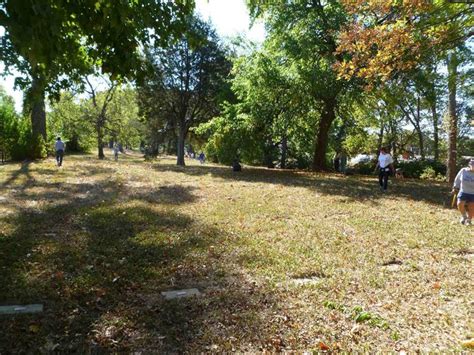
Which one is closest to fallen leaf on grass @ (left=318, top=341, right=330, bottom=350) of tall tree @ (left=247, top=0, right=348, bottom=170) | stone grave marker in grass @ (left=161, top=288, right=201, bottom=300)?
stone grave marker in grass @ (left=161, top=288, right=201, bottom=300)

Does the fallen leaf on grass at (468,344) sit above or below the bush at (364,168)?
below

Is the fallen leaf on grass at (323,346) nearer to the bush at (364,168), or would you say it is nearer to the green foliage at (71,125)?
the bush at (364,168)

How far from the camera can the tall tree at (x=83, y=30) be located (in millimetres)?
4027

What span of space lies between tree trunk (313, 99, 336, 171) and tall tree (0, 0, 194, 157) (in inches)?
594

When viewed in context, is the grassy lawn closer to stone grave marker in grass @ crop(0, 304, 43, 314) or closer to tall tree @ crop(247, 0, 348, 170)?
stone grave marker in grass @ crop(0, 304, 43, 314)

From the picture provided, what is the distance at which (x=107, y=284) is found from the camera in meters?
5.02

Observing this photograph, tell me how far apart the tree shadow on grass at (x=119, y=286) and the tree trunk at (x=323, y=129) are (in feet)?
48.0

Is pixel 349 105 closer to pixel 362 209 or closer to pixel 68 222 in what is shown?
pixel 362 209

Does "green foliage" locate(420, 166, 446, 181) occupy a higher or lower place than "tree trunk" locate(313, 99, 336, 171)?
lower


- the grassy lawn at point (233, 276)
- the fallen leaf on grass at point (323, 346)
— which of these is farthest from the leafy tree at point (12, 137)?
the fallen leaf on grass at point (323, 346)

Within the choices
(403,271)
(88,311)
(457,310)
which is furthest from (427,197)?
(88,311)

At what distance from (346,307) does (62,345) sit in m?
3.16

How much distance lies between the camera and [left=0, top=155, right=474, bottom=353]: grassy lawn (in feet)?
12.5

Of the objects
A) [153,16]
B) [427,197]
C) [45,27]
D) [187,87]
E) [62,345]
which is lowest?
[62,345]
